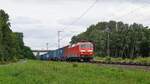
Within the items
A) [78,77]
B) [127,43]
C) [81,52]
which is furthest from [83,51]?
[127,43]

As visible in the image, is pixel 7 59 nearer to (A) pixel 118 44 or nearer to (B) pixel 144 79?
(A) pixel 118 44

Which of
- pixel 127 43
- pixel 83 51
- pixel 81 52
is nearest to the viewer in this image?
pixel 81 52

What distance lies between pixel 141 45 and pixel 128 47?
4226 millimetres

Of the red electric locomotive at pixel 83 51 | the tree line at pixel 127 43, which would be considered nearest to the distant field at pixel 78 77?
the red electric locomotive at pixel 83 51

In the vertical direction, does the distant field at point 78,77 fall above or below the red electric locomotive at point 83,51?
below

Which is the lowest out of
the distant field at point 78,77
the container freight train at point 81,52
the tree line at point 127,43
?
the distant field at point 78,77

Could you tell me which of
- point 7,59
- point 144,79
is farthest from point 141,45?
point 144,79

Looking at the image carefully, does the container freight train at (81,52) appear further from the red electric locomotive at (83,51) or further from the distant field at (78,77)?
the distant field at (78,77)

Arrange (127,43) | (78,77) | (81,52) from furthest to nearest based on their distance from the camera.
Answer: (127,43) → (81,52) → (78,77)

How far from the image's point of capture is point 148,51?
11669 centimetres

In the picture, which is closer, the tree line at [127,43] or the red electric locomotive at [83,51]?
the red electric locomotive at [83,51]

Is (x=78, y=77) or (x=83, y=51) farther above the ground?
(x=83, y=51)

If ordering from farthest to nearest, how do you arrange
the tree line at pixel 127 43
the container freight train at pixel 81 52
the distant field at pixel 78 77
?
the tree line at pixel 127 43, the container freight train at pixel 81 52, the distant field at pixel 78 77

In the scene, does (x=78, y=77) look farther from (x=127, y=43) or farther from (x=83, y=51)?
(x=127, y=43)
